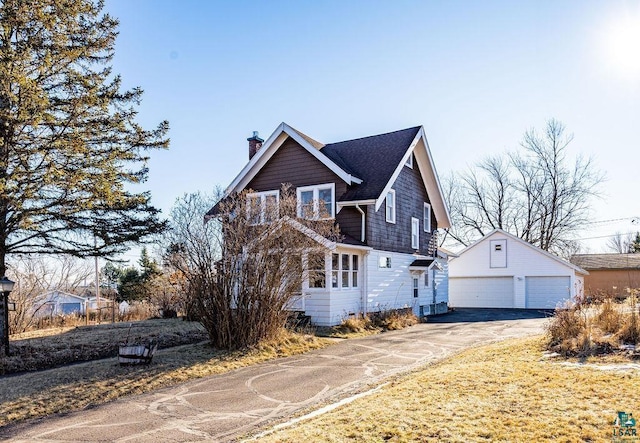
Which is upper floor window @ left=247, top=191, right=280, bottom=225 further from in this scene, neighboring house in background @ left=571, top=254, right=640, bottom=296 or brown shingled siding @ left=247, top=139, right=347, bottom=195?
neighboring house in background @ left=571, top=254, right=640, bottom=296

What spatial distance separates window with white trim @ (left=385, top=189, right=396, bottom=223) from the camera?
21.0 metres

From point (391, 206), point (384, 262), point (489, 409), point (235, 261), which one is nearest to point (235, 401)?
point (489, 409)

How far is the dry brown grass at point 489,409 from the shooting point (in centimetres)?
497

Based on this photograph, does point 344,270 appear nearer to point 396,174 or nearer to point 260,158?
point 396,174

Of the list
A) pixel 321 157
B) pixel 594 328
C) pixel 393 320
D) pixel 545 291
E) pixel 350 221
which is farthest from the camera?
pixel 545 291

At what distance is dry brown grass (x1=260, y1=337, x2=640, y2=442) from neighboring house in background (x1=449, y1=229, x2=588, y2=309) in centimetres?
2467

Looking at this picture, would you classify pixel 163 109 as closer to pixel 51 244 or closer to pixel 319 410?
pixel 51 244

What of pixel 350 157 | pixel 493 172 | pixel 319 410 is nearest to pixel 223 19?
pixel 350 157

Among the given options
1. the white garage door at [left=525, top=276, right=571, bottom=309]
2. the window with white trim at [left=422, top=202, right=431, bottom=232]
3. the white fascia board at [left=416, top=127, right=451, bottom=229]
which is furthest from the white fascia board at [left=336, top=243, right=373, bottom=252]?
the white garage door at [left=525, top=276, right=571, bottom=309]

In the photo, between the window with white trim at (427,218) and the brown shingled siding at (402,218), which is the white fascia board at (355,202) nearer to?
the brown shingled siding at (402,218)

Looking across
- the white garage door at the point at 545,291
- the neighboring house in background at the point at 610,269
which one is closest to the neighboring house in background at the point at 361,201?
the white garage door at the point at 545,291

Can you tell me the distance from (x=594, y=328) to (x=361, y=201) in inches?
390

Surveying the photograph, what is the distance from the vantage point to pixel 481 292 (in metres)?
32.8

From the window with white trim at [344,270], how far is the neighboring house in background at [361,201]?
Answer: 0.13ft
